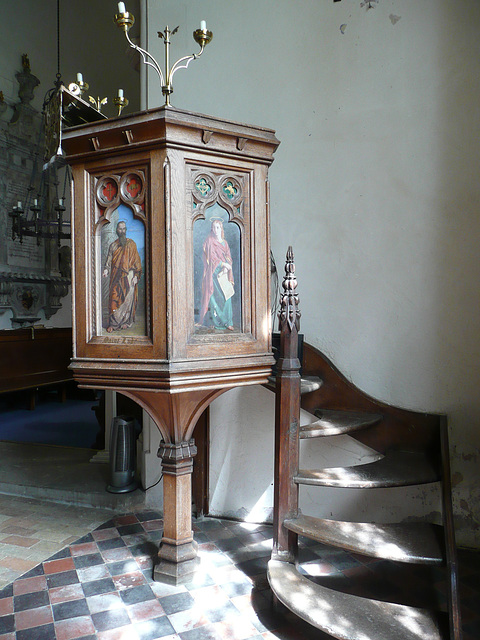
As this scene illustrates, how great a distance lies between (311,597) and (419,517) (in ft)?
3.77

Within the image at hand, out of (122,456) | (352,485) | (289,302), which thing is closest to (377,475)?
(352,485)

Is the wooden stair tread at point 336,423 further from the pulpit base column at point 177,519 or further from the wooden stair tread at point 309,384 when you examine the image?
the pulpit base column at point 177,519

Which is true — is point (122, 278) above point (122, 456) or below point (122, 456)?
above

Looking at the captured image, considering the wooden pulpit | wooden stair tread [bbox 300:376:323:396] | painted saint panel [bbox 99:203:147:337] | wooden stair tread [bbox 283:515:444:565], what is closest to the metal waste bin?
the wooden pulpit

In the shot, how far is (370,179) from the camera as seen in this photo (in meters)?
2.91

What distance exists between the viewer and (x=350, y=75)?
2947 millimetres

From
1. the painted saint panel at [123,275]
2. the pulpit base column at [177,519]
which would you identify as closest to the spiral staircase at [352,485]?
the pulpit base column at [177,519]

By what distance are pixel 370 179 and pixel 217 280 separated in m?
1.32

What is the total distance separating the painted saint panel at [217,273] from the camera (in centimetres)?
212

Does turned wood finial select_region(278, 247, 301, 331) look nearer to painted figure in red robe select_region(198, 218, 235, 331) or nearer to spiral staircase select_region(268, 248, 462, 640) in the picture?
spiral staircase select_region(268, 248, 462, 640)

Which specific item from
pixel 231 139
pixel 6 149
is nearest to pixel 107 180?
pixel 231 139

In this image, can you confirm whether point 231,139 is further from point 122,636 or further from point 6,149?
point 6,149

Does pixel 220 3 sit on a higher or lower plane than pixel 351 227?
higher

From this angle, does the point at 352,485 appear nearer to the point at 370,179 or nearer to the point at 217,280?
the point at 217,280
